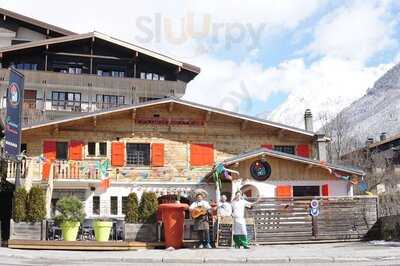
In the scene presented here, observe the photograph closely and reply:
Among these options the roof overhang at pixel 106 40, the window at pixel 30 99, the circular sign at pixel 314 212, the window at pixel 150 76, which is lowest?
the circular sign at pixel 314 212

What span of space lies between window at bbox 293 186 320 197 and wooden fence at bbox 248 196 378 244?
654cm

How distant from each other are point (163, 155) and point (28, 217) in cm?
1167

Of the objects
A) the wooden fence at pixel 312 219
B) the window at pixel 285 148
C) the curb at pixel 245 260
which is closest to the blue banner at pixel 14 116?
the curb at pixel 245 260

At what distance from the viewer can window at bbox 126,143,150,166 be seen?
26203mm

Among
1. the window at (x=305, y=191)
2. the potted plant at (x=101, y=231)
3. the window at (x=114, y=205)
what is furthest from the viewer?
the window at (x=114, y=205)

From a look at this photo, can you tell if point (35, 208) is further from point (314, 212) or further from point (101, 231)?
point (314, 212)

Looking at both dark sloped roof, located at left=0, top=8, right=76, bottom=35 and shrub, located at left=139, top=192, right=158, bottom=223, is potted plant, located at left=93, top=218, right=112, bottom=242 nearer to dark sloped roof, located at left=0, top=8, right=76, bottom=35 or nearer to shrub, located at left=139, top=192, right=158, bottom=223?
shrub, located at left=139, top=192, right=158, bottom=223

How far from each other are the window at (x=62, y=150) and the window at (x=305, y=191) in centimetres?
1058

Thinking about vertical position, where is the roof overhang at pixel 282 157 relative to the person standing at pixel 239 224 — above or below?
above

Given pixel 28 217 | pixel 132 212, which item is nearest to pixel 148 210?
pixel 132 212

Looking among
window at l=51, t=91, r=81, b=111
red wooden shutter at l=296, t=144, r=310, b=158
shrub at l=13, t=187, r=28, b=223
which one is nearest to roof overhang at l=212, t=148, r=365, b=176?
red wooden shutter at l=296, t=144, r=310, b=158

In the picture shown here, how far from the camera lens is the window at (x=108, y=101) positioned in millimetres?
34969

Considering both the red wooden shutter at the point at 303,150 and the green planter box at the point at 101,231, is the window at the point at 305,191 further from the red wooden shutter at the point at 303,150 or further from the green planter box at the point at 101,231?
the green planter box at the point at 101,231

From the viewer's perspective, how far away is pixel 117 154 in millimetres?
26016
